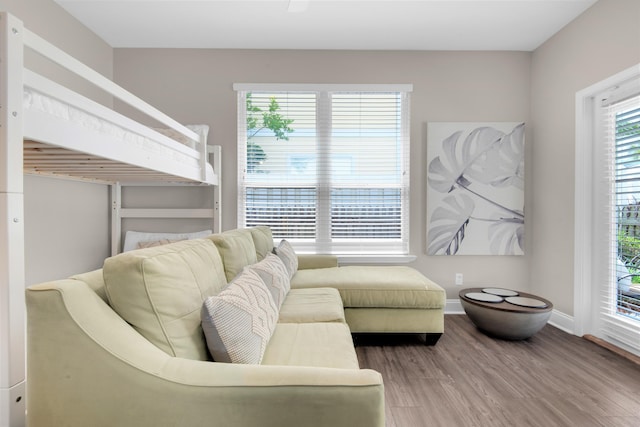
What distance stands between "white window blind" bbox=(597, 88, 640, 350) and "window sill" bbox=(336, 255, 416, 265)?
4.82 feet

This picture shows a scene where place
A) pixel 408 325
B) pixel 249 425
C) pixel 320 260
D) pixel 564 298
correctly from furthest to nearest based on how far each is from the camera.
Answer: pixel 320 260, pixel 564 298, pixel 408 325, pixel 249 425

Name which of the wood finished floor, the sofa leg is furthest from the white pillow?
the sofa leg

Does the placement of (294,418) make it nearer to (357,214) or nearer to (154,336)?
(154,336)

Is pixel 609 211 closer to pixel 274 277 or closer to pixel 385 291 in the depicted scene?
pixel 385 291

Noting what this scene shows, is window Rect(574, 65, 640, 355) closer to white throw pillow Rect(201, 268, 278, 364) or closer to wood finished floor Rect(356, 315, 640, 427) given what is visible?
wood finished floor Rect(356, 315, 640, 427)

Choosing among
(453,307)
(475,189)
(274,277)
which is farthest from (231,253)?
(475,189)

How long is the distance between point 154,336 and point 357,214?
2428 millimetres

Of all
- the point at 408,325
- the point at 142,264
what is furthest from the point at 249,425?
the point at 408,325

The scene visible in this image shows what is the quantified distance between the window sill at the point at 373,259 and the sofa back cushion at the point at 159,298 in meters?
2.06

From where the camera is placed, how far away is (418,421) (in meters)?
1.47

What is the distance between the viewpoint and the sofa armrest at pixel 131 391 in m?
0.81

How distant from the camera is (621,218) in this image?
2289 mm

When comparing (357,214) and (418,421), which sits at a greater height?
(357,214)

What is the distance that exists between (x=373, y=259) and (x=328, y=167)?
102cm
